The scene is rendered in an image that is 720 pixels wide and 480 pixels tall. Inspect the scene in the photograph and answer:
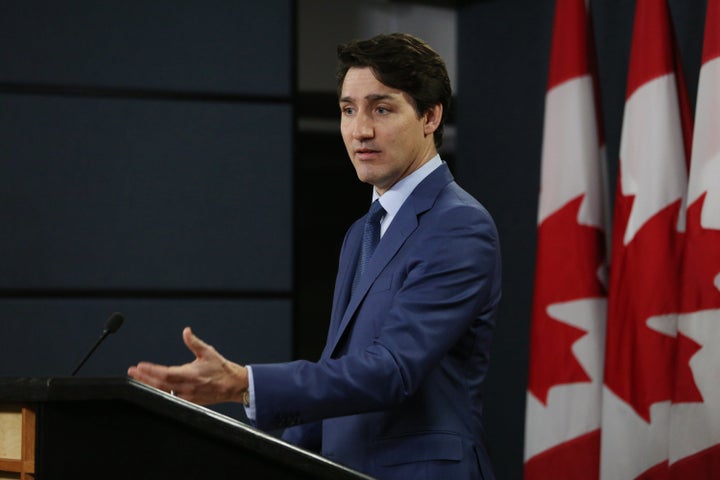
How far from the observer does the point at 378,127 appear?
156cm

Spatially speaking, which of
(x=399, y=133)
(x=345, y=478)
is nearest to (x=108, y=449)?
(x=345, y=478)

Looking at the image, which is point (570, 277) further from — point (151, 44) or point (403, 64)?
point (151, 44)

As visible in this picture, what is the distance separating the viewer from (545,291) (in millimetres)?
2885

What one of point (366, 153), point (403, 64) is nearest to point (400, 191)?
point (366, 153)

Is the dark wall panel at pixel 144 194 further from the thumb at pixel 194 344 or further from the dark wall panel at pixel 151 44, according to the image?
the thumb at pixel 194 344

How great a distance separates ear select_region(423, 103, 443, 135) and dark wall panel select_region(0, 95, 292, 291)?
1.85 m

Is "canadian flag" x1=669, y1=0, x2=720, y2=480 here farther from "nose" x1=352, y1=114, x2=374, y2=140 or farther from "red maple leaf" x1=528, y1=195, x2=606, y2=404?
"nose" x1=352, y1=114, x2=374, y2=140

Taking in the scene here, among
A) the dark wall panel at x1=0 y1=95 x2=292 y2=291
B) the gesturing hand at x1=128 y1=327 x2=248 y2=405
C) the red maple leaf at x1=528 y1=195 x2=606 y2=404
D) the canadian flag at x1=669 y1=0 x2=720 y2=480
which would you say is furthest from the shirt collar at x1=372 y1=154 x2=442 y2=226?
the dark wall panel at x1=0 y1=95 x2=292 y2=291

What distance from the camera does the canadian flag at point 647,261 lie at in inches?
101

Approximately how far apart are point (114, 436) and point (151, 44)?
8.06 feet

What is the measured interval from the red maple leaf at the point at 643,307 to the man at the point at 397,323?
44.4 inches

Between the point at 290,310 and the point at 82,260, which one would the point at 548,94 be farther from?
the point at 82,260

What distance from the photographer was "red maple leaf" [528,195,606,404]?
2820 millimetres

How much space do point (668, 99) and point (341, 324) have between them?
147 centimetres
